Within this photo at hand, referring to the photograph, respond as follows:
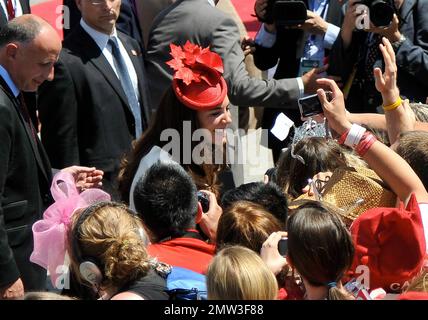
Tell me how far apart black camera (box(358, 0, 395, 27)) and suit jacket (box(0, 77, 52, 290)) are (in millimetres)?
2072

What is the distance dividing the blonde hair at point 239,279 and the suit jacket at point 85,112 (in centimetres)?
186

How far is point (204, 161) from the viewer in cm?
412

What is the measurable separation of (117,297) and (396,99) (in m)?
1.71

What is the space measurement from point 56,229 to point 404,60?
2653mm

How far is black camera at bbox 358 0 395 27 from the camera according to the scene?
4.92m

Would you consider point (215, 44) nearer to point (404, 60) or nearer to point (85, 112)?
point (85, 112)

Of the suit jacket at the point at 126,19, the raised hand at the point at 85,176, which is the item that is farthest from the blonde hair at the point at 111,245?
the suit jacket at the point at 126,19

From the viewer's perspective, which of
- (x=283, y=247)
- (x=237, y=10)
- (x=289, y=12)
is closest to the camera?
(x=283, y=247)

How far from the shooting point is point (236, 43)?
15.9ft

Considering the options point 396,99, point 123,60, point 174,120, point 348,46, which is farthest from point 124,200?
point 348,46

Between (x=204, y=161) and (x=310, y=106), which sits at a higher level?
(x=310, y=106)

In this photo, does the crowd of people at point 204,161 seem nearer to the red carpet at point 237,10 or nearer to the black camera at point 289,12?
the black camera at point 289,12

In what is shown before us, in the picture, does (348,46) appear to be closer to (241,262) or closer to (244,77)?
(244,77)

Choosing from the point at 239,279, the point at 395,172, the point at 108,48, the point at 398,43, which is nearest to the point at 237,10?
the point at 398,43
